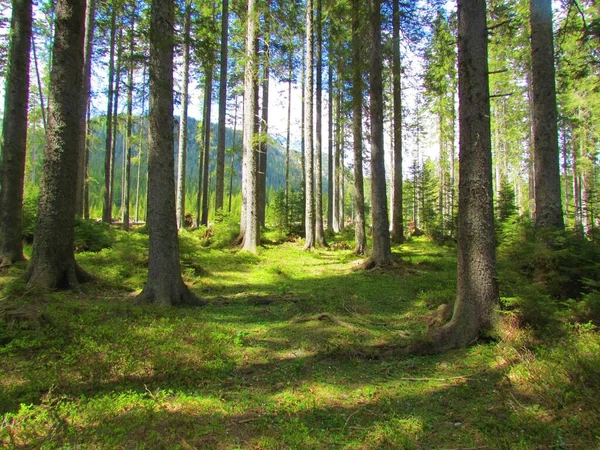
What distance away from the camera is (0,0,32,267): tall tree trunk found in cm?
835

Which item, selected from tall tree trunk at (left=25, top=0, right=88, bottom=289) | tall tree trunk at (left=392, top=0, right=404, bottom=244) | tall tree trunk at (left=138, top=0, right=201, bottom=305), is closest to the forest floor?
tall tree trunk at (left=138, top=0, right=201, bottom=305)

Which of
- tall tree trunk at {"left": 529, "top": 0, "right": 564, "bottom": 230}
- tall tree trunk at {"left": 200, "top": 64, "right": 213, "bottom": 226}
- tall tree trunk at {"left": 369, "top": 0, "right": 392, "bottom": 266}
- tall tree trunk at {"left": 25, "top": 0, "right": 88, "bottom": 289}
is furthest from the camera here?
tall tree trunk at {"left": 200, "top": 64, "right": 213, "bottom": 226}

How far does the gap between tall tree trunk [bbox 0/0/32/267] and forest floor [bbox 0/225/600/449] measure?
6.42 feet

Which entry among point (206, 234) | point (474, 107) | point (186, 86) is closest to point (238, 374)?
point (474, 107)

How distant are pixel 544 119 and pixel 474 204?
4544mm

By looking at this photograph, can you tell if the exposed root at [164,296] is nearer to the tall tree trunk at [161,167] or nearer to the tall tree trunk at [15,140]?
the tall tree trunk at [161,167]

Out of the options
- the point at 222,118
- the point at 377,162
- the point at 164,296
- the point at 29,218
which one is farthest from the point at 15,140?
the point at 222,118

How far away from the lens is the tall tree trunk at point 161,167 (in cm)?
652

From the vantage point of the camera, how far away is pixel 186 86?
725 inches

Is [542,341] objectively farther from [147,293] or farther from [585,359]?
[147,293]

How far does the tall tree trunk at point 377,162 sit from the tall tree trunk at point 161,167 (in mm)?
6316

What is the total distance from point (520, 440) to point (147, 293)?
6.06 meters

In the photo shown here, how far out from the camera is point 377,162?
11039mm

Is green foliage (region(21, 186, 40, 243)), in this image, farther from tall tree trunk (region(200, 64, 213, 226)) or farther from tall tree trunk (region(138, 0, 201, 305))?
tall tree trunk (region(200, 64, 213, 226))
